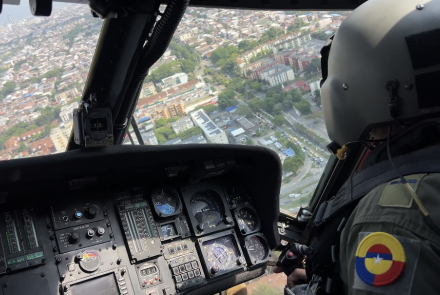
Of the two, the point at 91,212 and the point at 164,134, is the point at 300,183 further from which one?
the point at 91,212

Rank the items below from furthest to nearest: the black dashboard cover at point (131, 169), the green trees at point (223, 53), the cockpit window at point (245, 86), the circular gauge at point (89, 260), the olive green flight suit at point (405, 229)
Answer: the green trees at point (223, 53)
the cockpit window at point (245, 86)
the circular gauge at point (89, 260)
the black dashboard cover at point (131, 169)
the olive green flight suit at point (405, 229)

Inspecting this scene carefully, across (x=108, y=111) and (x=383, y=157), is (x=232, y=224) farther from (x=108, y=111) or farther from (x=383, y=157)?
(x=383, y=157)

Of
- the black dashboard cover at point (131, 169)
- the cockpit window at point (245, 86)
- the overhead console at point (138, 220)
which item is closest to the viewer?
the black dashboard cover at point (131, 169)

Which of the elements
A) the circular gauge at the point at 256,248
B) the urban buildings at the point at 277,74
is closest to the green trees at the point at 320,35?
the urban buildings at the point at 277,74

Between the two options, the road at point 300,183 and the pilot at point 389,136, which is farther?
the road at point 300,183

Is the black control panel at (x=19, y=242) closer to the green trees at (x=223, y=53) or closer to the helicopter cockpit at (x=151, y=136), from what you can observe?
the helicopter cockpit at (x=151, y=136)

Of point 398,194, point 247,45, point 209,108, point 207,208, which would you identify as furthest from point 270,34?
point 398,194

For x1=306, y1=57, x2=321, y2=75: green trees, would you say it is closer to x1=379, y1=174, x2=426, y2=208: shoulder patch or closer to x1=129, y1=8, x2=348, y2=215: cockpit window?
x1=129, y1=8, x2=348, y2=215: cockpit window

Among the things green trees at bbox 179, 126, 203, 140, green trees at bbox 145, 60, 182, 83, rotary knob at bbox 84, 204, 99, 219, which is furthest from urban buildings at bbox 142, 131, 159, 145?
rotary knob at bbox 84, 204, 99, 219
